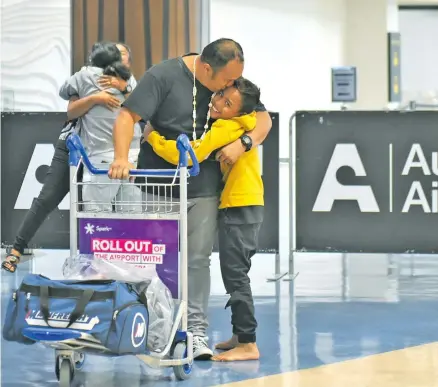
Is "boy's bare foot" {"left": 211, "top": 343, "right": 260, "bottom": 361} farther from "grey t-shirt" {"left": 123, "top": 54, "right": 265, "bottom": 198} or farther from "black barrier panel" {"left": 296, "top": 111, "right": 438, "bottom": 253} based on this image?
"black barrier panel" {"left": 296, "top": 111, "right": 438, "bottom": 253}

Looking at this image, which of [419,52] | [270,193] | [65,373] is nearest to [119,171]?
[65,373]

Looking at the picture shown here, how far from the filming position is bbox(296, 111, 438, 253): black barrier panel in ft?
23.8

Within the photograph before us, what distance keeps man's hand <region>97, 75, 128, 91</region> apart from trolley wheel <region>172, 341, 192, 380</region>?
224 cm

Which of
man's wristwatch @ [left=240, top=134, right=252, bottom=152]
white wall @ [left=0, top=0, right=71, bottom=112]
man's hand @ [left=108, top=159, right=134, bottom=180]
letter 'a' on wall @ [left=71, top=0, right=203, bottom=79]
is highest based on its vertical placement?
white wall @ [left=0, top=0, right=71, bottom=112]

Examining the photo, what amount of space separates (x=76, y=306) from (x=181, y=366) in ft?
2.08

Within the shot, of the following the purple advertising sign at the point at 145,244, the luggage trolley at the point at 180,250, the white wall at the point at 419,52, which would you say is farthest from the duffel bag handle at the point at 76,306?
the white wall at the point at 419,52

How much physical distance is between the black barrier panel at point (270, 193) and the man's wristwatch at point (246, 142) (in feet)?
9.48

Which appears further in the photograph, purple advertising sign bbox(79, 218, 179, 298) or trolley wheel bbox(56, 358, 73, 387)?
purple advertising sign bbox(79, 218, 179, 298)

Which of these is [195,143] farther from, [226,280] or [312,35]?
[312,35]

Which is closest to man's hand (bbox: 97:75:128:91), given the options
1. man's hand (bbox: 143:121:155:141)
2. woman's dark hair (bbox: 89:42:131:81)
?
woman's dark hair (bbox: 89:42:131:81)

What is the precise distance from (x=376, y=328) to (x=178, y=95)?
1.93 metres

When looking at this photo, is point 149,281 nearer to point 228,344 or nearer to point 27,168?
point 228,344

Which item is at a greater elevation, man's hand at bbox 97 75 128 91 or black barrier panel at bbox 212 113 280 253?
man's hand at bbox 97 75 128 91

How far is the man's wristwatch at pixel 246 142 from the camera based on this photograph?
4.43 meters
